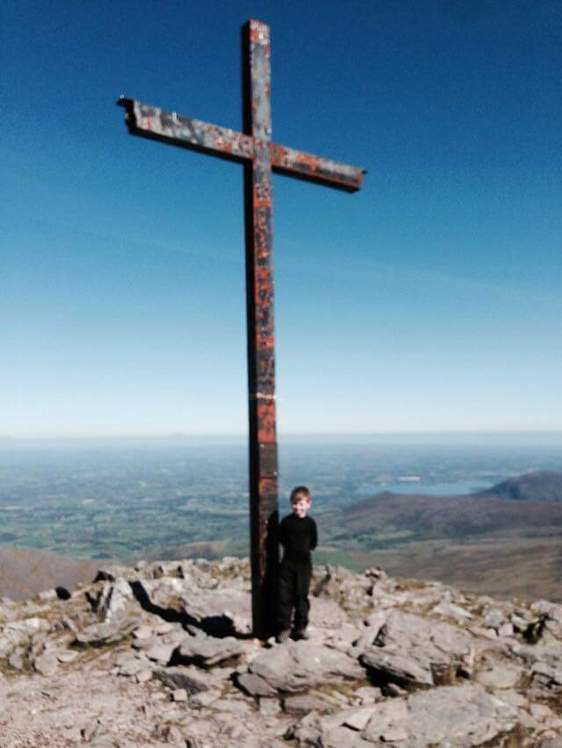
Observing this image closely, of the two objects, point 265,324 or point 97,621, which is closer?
point 265,324

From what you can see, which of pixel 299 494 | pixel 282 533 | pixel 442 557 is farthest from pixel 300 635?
pixel 442 557

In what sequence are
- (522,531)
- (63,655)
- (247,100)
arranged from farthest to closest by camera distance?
(522,531)
(247,100)
(63,655)

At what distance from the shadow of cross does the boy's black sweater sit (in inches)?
5.1

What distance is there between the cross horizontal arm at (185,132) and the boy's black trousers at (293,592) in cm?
534

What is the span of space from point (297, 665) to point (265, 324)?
13.1 ft

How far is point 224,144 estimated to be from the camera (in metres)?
6.96

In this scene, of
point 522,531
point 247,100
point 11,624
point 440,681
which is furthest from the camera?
point 522,531

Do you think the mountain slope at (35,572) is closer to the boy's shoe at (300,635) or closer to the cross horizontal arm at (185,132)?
the boy's shoe at (300,635)

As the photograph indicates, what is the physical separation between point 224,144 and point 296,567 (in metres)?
5.53

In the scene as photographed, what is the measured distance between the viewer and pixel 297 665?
575cm

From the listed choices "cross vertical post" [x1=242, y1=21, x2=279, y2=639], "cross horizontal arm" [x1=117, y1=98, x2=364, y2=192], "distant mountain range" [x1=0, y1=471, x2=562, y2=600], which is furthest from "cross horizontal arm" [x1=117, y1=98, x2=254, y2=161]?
"distant mountain range" [x1=0, y1=471, x2=562, y2=600]

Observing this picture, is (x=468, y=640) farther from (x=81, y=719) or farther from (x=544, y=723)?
(x=81, y=719)

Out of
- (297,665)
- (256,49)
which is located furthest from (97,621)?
(256,49)

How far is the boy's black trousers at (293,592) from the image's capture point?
21.8 feet
